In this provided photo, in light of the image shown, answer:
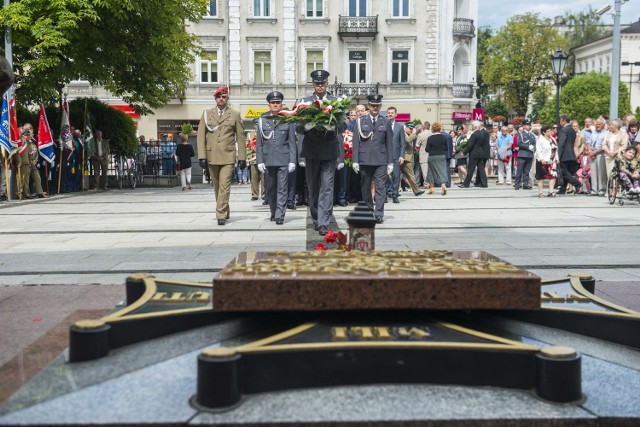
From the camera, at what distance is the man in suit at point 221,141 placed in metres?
12.2

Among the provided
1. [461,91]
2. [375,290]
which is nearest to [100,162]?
[375,290]

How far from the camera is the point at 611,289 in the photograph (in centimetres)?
641

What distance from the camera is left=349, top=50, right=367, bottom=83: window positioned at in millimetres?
46188

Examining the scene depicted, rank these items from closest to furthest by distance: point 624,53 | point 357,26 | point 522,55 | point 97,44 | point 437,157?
point 437,157 → point 97,44 → point 357,26 → point 522,55 → point 624,53

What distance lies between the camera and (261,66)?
45.7 meters

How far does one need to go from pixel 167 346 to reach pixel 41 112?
18.0 metres

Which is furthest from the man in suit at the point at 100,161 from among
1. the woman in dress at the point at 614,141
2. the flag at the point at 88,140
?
the woman in dress at the point at 614,141

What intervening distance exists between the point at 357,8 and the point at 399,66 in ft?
13.8

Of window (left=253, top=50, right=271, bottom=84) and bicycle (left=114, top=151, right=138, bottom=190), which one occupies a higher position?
window (left=253, top=50, right=271, bottom=84)

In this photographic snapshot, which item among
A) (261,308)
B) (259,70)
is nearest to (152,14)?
(261,308)

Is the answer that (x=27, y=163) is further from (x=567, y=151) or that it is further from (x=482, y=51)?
(x=482, y=51)

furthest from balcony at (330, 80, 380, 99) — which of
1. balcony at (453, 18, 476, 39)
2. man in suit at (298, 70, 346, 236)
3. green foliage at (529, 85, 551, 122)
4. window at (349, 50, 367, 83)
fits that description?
man in suit at (298, 70, 346, 236)

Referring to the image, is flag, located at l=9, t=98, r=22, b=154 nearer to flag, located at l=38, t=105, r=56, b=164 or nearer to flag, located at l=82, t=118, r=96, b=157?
flag, located at l=38, t=105, r=56, b=164

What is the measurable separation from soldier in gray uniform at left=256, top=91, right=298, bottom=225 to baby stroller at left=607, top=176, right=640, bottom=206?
7765 millimetres
